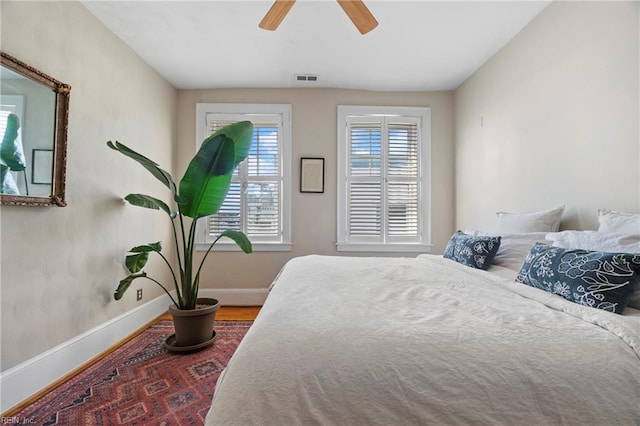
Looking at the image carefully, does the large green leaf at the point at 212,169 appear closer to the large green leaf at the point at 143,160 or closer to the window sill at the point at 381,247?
the large green leaf at the point at 143,160

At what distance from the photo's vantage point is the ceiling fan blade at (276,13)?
1.62 meters

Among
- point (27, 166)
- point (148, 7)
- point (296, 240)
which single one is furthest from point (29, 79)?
point (296, 240)

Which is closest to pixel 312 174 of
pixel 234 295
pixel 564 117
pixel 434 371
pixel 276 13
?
pixel 234 295

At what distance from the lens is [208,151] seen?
213 cm

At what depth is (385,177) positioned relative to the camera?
351 cm

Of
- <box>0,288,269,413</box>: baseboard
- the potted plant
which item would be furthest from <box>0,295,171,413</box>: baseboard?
the potted plant

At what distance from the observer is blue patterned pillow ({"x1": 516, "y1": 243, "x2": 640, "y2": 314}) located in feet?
3.34

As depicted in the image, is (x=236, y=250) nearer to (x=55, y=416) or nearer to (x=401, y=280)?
(x=55, y=416)

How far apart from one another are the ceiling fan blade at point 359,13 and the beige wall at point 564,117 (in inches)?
52.8

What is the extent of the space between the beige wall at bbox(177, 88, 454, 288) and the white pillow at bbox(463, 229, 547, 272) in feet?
5.41

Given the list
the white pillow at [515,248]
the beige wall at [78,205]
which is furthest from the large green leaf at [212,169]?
the white pillow at [515,248]

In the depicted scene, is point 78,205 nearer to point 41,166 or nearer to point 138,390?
point 41,166

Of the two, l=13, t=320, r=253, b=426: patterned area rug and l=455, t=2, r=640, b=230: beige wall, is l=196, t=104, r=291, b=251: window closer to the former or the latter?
l=13, t=320, r=253, b=426: patterned area rug

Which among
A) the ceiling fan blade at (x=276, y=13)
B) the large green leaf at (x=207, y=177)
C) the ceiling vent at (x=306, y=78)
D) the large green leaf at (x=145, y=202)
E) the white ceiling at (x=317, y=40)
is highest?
the ceiling vent at (x=306, y=78)
